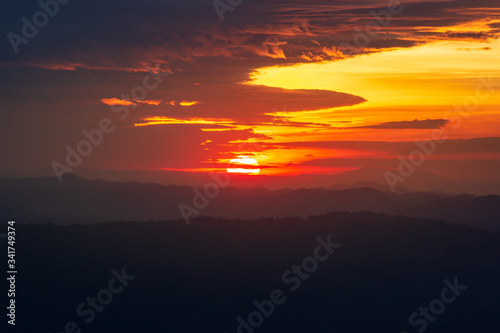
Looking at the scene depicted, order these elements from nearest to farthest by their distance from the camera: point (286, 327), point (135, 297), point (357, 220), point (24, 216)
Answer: point (286, 327)
point (135, 297)
point (357, 220)
point (24, 216)

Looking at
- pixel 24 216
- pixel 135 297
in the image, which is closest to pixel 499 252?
pixel 135 297

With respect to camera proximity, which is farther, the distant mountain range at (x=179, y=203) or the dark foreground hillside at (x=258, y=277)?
the distant mountain range at (x=179, y=203)

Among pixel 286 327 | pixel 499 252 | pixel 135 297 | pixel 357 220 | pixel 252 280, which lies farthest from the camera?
pixel 357 220

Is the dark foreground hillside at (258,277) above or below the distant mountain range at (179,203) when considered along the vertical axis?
below

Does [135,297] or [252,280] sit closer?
[135,297]

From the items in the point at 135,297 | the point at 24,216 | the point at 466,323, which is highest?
the point at 24,216

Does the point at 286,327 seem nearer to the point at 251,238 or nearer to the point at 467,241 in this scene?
the point at 251,238
